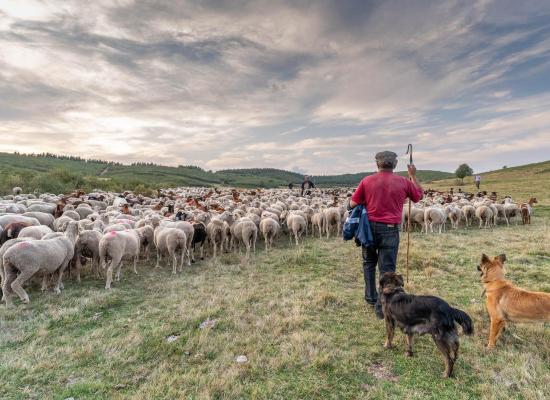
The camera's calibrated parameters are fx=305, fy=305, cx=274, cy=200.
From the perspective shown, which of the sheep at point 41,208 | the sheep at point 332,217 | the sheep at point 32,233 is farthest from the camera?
the sheep at point 332,217

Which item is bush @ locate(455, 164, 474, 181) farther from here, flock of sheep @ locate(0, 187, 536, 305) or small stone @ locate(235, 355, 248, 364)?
A: small stone @ locate(235, 355, 248, 364)

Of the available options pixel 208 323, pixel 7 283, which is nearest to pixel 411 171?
pixel 208 323

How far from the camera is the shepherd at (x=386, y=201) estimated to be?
19.4 ft

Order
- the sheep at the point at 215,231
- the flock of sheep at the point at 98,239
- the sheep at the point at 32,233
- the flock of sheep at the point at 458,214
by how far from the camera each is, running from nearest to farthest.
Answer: the flock of sheep at the point at 98,239
the sheep at the point at 32,233
the sheep at the point at 215,231
the flock of sheep at the point at 458,214

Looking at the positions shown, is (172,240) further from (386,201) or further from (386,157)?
(386,157)

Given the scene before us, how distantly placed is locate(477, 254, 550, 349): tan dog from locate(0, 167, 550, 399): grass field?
49 cm

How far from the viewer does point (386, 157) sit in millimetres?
6012

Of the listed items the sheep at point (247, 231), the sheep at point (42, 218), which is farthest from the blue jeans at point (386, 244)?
the sheep at point (42, 218)

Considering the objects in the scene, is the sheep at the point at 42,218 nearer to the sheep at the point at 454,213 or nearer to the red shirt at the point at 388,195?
the red shirt at the point at 388,195

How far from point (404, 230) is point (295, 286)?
12676mm

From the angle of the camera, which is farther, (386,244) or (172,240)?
(172,240)

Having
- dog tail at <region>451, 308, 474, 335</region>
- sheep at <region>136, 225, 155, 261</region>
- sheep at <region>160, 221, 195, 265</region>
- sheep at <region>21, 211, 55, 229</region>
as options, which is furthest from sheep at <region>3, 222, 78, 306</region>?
dog tail at <region>451, 308, 474, 335</region>

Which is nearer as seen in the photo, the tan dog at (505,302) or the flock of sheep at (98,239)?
the tan dog at (505,302)

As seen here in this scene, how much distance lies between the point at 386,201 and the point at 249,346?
12.0 ft
